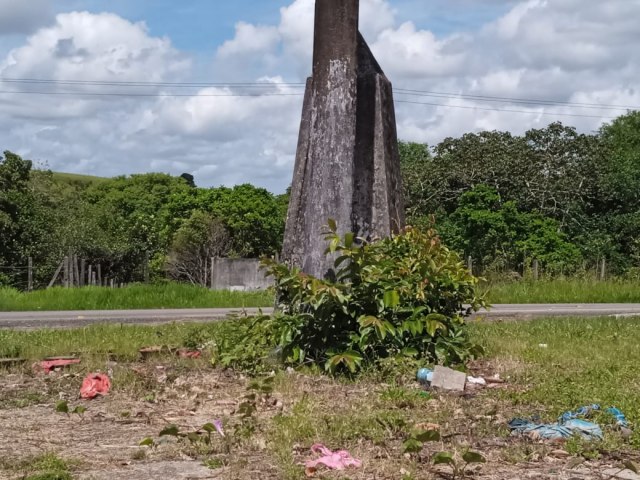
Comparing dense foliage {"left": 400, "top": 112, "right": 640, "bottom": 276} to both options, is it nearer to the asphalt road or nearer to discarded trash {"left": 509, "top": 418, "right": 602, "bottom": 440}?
the asphalt road

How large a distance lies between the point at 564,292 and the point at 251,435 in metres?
17.6

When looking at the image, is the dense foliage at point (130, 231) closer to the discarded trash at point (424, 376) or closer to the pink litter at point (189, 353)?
the pink litter at point (189, 353)

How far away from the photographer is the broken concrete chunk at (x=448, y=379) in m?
6.75

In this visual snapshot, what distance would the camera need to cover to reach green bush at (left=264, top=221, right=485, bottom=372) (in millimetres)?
7164

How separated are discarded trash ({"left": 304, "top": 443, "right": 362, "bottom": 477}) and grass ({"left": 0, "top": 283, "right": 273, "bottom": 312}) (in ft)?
42.9

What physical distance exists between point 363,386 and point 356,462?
2239 millimetres

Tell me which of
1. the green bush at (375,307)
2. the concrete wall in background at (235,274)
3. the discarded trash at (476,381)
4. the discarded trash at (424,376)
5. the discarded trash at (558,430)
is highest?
the green bush at (375,307)

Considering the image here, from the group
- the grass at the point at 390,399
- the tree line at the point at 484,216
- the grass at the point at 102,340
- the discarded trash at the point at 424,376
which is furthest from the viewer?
the tree line at the point at 484,216

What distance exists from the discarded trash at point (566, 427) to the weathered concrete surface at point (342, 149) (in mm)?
2770

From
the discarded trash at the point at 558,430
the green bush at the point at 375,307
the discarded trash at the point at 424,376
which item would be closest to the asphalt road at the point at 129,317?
the green bush at the point at 375,307

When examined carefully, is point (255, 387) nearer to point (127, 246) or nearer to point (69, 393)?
point (69, 393)

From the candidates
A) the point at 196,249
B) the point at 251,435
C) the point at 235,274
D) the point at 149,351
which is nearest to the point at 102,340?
the point at 149,351

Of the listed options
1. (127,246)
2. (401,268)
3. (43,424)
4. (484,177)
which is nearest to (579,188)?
(484,177)

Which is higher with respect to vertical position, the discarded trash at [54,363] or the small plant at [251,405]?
the small plant at [251,405]
